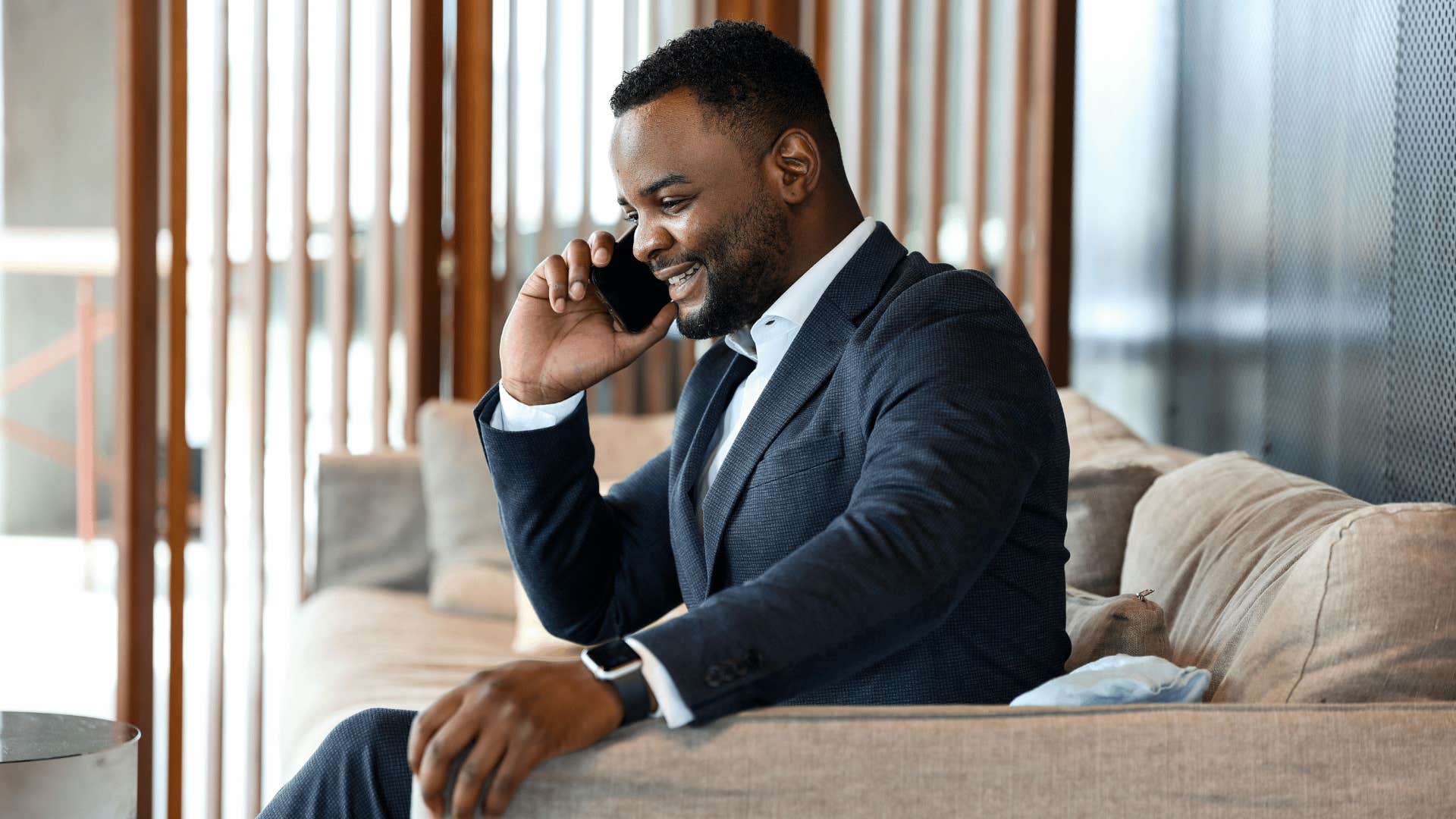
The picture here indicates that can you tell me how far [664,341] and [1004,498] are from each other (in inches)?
82.9

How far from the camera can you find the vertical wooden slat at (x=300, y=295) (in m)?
2.95

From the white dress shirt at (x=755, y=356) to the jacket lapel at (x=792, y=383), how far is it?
0.08 ft

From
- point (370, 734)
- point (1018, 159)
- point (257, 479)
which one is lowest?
point (257, 479)

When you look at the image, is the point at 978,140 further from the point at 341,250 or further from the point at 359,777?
the point at 359,777

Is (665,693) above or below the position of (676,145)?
below

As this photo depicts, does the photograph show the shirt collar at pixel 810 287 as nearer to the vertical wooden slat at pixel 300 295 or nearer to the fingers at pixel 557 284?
the fingers at pixel 557 284

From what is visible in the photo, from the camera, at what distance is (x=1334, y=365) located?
1.91 meters

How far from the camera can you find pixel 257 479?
300 cm

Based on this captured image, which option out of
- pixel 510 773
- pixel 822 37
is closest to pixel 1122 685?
pixel 510 773

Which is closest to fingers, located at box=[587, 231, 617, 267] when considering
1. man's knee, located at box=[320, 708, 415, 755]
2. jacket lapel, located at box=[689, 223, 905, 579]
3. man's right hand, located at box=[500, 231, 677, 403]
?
man's right hand, located at box=[500, 231, 677, 403]

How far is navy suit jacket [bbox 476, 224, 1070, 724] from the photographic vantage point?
3.23 ft

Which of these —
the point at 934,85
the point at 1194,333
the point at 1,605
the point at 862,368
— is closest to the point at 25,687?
the point at 1,605

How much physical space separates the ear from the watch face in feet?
2.04

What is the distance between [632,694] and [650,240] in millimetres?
608
